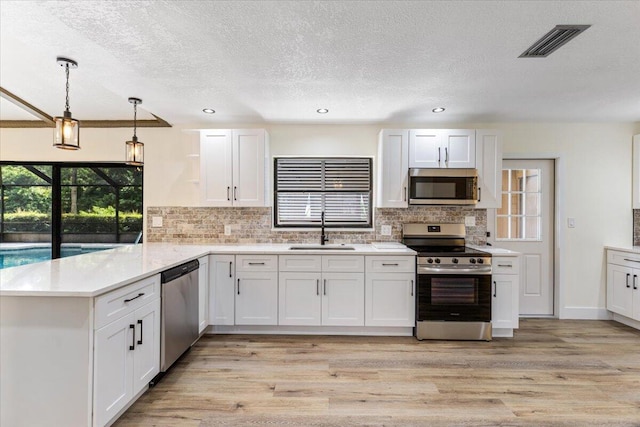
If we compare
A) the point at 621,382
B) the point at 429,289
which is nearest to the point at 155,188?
the point at 429,289

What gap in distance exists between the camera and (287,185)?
13.7ft

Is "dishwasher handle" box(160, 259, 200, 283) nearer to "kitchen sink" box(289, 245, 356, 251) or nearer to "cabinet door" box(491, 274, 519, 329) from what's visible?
"kitchen sink" box(289, 245, 356, 251)

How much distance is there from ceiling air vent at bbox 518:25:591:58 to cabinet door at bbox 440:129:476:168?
4.63 feet

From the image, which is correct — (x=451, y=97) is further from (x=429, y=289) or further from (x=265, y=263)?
(x=265, y=263)

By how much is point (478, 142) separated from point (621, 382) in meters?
2.45

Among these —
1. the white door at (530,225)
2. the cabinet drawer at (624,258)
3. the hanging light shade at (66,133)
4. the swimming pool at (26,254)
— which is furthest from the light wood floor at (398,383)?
the swimming pool at (26,254)

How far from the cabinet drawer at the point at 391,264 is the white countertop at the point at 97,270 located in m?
0.07

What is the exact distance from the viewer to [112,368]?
1888 mm

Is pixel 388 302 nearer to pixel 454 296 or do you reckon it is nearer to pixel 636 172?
pixel 454 296

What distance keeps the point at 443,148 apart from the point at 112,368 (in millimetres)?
3533

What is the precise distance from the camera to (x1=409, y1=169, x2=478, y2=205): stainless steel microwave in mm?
3699

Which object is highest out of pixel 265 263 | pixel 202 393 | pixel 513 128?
pixel 513 128

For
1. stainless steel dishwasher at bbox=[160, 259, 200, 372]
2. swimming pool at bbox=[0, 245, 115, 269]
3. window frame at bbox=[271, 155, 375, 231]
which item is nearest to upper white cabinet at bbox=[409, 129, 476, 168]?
window frame at bbox=[271, 155, 375, 231]

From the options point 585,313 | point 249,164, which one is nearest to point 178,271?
point 249,164
